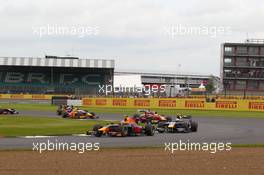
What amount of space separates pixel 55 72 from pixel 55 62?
20.2 feet

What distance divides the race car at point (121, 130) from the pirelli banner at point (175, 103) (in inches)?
1169

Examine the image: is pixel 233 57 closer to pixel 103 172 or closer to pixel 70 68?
pixel 70 68

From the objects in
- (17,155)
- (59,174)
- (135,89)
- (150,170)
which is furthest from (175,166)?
(135,89)

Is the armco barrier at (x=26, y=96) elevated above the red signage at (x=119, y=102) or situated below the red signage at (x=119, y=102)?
above

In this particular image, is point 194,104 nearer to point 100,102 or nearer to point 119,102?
point 119,102

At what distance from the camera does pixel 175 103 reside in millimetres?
54500

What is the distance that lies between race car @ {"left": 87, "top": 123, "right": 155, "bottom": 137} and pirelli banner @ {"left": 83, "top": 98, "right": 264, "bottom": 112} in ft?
97.4

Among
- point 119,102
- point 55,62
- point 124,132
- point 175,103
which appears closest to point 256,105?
point 175,103

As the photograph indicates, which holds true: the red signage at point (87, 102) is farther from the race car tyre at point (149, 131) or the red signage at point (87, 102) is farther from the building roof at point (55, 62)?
the race car tyre at point (149, 131)

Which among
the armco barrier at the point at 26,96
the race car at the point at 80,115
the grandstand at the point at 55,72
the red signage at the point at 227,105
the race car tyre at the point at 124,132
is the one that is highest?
the grandstand at the point at 55,72

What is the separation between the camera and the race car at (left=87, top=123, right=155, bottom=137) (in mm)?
22719

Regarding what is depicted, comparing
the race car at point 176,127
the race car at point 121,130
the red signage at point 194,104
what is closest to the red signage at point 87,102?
the red signage at point 194,104

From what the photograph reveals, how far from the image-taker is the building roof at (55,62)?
83.0 m

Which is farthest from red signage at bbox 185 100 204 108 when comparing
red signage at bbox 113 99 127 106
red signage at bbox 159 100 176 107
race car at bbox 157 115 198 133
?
race car at bbox 157 115 198 133
